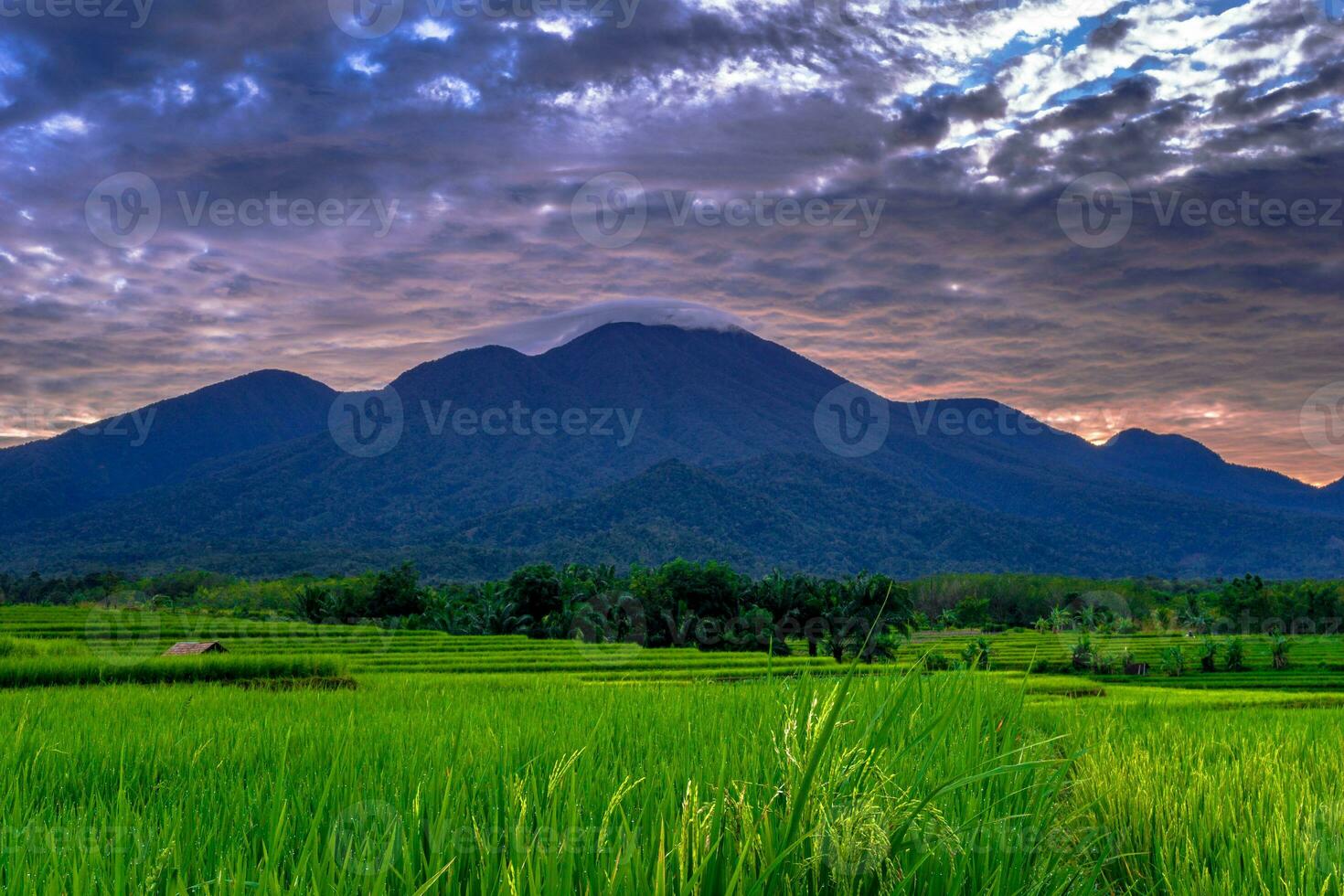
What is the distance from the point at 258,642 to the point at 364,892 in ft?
171

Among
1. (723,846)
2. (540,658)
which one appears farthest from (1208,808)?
(540,658)

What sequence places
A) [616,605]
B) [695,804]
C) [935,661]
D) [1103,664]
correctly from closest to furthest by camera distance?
[695,804] → [935,661] → [1103,664] → [616,605]

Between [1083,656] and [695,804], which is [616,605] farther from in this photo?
[695,804]

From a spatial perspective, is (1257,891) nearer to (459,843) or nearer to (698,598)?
(459,843)

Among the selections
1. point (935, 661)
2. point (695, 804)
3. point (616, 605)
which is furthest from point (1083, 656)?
point (695, 804)

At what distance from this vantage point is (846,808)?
2.49 m

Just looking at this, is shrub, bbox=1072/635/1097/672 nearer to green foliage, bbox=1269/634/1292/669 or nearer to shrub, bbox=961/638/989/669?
green foliage, bbox=1269/634/1292/669

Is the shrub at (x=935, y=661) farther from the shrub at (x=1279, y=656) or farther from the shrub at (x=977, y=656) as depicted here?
→ the shrub at (x=1279, y=656)

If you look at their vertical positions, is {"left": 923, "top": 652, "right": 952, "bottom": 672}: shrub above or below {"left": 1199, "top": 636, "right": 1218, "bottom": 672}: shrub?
above

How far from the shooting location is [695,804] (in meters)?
2.15

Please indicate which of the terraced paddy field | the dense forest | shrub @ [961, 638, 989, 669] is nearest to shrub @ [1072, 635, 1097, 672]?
the dense forest

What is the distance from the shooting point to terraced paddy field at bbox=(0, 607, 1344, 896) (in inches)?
89.6

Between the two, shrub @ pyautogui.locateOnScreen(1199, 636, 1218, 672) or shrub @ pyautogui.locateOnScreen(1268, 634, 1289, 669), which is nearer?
shrub @ pyautogui.locateOnScreen(1199, 636, 1218, 672)

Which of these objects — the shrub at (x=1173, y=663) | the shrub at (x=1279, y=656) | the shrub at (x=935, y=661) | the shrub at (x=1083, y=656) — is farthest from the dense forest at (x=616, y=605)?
the shrub at (x=935, y=661)
